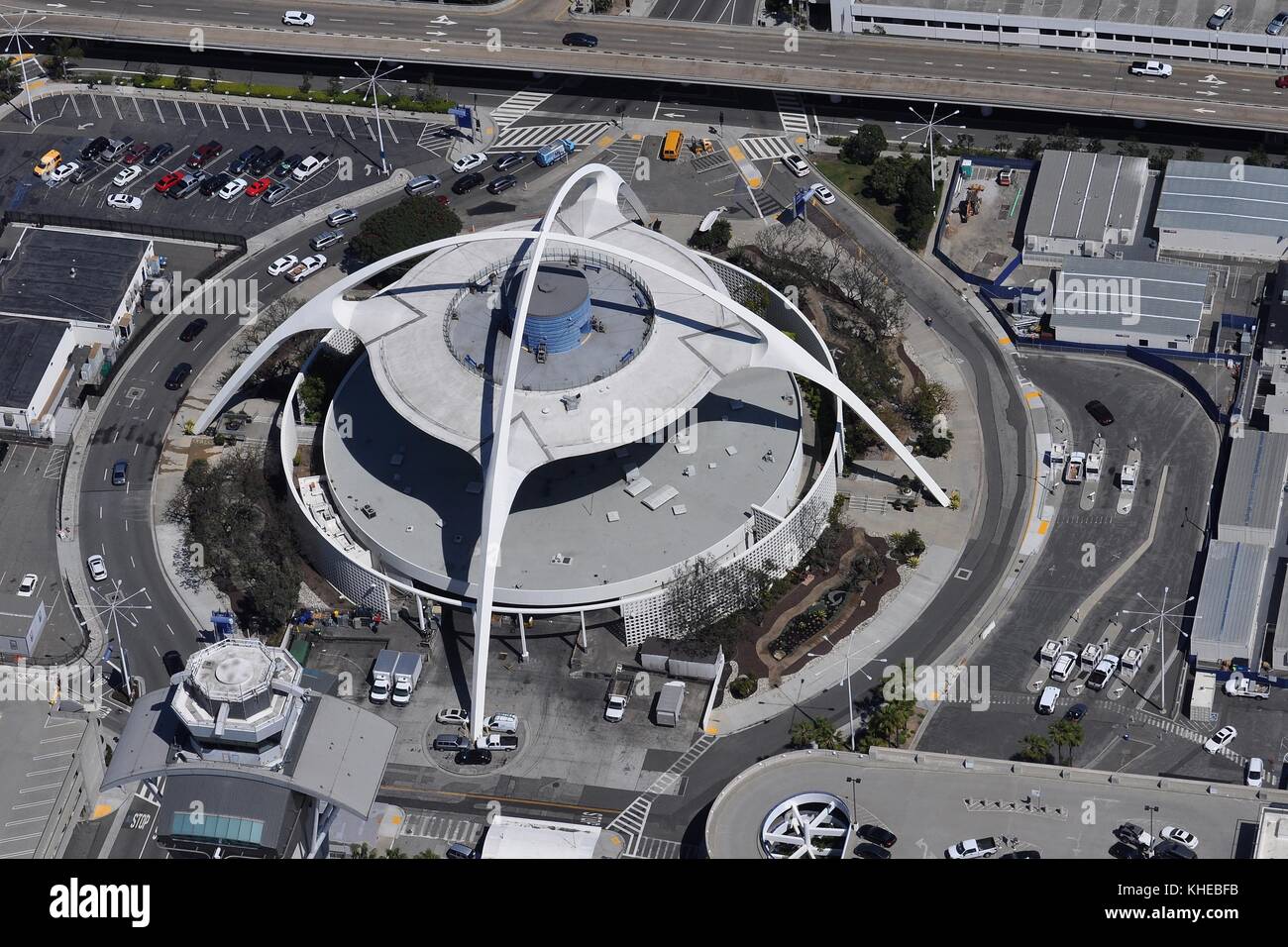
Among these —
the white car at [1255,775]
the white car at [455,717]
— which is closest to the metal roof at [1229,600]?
the white car at [1255,775]

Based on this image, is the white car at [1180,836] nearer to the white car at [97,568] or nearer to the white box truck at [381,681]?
the white box truck at [381,681]

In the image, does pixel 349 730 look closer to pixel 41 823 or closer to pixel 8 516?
pixel 41 823

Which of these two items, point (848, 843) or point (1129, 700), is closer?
point (848, 843)

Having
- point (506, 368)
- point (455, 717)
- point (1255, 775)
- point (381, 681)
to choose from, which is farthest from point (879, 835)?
point (506, 368)

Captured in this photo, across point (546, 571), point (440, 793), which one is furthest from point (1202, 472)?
point (440, 793)

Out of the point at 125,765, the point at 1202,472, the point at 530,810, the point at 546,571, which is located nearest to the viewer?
the point at 125,765

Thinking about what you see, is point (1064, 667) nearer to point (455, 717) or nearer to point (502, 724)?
point (502, 724)
